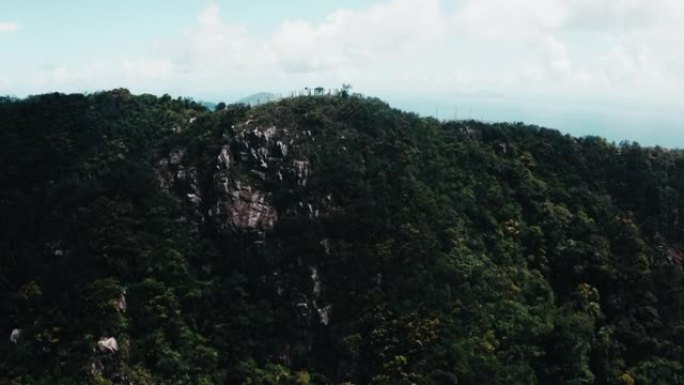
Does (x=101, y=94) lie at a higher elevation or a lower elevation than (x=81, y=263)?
higher

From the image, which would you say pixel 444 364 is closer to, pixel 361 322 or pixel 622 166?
pixel 361 322

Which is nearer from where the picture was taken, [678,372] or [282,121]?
[678,372]

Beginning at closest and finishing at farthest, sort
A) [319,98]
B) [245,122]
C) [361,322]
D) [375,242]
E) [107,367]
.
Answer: [107,367] → [361,322] → [375,242] → [245,122] → [319,98]

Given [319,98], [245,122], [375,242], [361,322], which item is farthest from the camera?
[319,98]

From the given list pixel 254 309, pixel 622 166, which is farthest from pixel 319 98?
pixel 622 166

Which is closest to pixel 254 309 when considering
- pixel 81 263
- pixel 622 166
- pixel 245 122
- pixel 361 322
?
pixel 361 322

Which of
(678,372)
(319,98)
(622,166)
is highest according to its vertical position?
(319,98)

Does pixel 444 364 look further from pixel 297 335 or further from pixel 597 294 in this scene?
pixel 597 294
